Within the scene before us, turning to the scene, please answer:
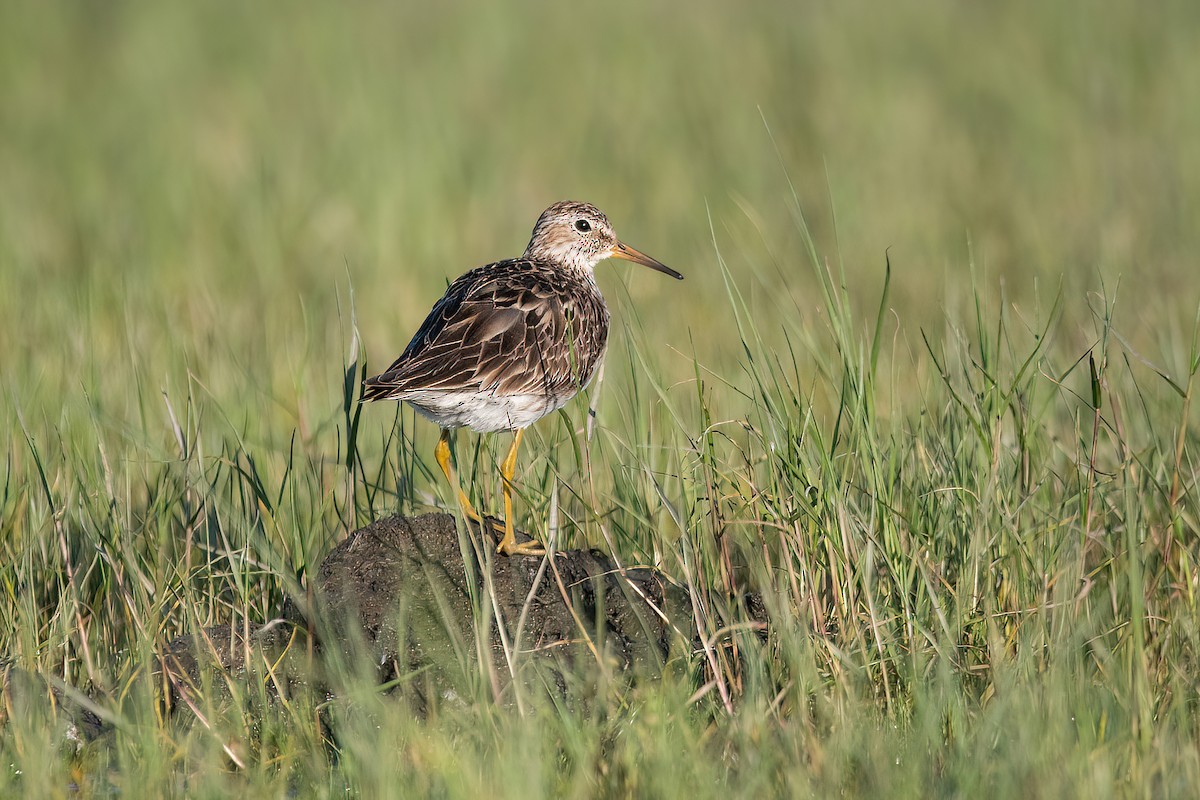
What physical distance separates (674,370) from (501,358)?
8.26 ft

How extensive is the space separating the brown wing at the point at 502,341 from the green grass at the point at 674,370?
25 cm

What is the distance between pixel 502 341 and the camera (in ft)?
16.6

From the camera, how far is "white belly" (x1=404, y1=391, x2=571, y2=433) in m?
4.89

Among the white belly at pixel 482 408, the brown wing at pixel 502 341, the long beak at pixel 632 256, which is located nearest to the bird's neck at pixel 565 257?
the long beak at pixel 632 256

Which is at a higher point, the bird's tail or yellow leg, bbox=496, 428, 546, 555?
the bird's tail

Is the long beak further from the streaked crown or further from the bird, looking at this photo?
the bird

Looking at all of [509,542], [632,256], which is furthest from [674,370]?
[509,542]

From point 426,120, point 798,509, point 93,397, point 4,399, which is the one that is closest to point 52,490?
point 93,397

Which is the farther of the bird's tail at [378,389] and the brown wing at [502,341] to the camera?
the brown wing at [502,341]

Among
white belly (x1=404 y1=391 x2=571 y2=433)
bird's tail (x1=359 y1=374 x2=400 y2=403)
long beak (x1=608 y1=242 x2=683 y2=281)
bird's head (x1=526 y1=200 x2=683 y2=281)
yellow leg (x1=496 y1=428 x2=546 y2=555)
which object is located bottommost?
A: yellow leg (x1=496 y1=428 x2=546 y2=555)

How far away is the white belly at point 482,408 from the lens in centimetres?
489

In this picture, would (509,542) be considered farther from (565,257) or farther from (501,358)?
(565,257)

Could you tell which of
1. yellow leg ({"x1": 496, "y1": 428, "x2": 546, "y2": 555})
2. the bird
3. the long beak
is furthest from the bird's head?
yellow leg ({"x1": 496, "y1": 428, "x2": 546, "y2": 555})

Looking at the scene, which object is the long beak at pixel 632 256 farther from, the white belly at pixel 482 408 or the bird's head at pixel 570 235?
the white belly at pixel 482 408
